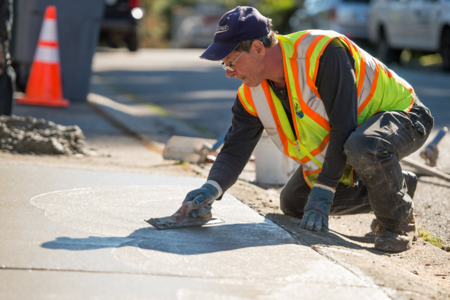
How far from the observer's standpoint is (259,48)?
2627 mm

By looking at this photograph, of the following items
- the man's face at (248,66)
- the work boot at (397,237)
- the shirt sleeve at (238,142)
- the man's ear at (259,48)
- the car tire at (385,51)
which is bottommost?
the work boot at (397,237)

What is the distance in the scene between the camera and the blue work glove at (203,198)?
2.65 meters

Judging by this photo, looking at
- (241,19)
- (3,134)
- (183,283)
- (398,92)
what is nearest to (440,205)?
(398,92)

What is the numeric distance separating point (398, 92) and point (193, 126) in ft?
10.7

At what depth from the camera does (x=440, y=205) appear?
355 cm

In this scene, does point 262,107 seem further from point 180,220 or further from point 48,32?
point 48,32

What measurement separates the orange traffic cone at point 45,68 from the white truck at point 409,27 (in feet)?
21.4

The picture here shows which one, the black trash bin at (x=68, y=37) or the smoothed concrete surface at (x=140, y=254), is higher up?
the black trash bin at (x=68, y=37)

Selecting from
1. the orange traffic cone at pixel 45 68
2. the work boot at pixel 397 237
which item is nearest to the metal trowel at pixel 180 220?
the work boot at pixel 397 237

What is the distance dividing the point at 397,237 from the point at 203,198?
90 centimetres

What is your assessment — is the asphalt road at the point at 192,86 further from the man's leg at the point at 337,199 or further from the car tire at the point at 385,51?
the man's leg at the point at 337,199

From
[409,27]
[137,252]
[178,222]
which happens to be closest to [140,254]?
[137,252]

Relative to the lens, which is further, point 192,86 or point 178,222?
point 192,86

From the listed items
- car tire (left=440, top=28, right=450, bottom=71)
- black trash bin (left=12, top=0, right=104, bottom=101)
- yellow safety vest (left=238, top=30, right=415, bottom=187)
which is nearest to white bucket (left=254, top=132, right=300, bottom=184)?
yellow safety vest (left=238, top=30, right=415, bottom=187)
